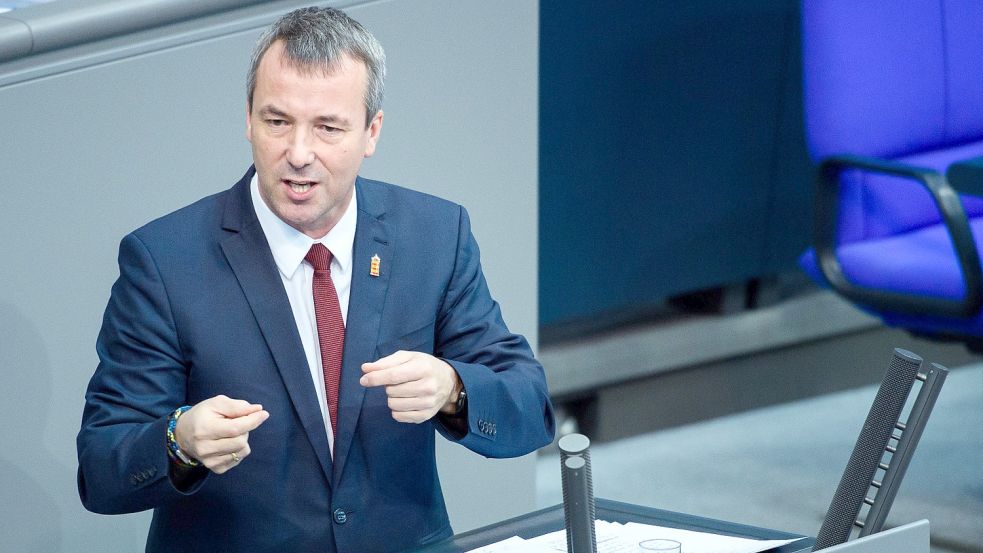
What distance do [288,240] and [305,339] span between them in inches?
5.3

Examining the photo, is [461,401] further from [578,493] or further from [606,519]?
[578,493]

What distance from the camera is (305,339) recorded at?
82.6 inches

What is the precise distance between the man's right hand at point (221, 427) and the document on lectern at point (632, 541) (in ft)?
1.05

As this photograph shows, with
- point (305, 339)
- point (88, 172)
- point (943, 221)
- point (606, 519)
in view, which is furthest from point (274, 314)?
point (943, 221)

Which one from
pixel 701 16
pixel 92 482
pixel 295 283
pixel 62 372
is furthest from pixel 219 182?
pixel 701 16

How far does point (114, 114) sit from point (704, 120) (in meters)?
→ 2.14

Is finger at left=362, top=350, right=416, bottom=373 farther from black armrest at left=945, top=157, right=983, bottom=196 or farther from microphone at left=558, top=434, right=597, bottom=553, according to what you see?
black armrest at left=945, top=157, right=983, bottom=196

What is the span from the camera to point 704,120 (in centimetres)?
432

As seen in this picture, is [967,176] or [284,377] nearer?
[284,377]

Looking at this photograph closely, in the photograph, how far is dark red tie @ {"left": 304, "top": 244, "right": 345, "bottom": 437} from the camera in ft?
6.86

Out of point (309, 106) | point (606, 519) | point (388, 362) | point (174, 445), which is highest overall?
A: point (309, 106)

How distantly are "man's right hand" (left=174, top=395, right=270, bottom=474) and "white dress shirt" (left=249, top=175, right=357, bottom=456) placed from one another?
319 mm

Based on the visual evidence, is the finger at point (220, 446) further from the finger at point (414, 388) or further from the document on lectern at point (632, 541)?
the document on lectern at point (632, 541)

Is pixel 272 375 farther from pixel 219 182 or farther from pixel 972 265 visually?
pixel 972 265
